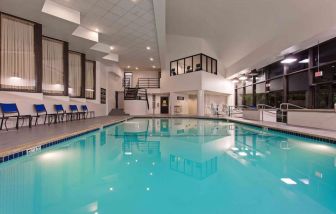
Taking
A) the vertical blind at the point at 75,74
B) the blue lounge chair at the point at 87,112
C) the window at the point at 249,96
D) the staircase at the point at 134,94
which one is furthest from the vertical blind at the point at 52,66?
the window at the point at 249,96

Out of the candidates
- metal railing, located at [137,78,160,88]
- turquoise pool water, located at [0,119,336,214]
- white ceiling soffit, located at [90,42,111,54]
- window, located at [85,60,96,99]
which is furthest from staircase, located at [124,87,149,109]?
turquoise pool water, located at [0,119,336,214]

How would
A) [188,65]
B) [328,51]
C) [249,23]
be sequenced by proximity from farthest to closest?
[188,65] < [249,23] < [328,51]

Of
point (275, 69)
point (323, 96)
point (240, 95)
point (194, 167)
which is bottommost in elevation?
point (194, 167)

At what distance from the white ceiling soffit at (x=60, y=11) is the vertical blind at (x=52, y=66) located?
76.7 inches

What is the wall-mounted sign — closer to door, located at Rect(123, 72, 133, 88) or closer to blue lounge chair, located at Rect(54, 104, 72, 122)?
blue lounge chair, located at Rect(54, 104, 72, 122)

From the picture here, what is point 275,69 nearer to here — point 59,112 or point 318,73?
point 318,73

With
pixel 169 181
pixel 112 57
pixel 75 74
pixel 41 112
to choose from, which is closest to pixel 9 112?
pixel 41 112

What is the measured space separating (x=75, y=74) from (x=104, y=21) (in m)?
3.49

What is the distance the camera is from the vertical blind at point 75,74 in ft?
30.9

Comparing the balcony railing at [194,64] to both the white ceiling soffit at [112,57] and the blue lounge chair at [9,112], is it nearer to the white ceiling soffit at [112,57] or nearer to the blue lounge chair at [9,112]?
the white ceiling soffit at [112,57]

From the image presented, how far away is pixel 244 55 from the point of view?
11492 mm

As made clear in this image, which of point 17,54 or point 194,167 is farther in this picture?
point 17,54

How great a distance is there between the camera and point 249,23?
8.92 meters

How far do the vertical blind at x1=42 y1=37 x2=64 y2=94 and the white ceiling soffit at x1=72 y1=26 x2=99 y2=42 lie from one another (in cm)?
106
